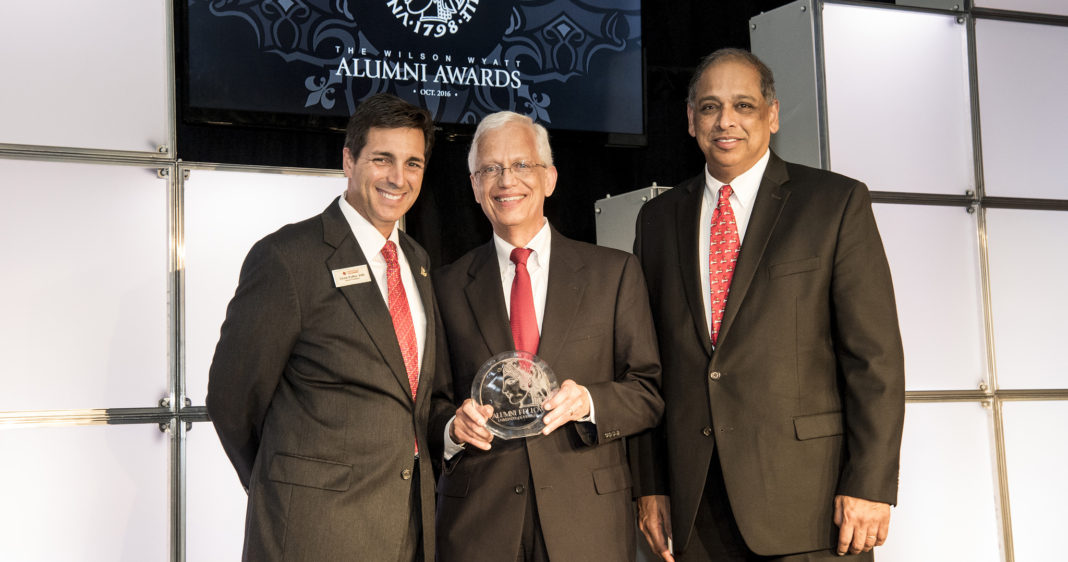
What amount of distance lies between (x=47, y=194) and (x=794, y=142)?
Result: 8.27ft

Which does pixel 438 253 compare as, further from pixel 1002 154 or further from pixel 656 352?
pixel 1002 154

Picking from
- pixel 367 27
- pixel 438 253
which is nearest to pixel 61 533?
pixel 438 253

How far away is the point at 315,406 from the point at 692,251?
1081mm

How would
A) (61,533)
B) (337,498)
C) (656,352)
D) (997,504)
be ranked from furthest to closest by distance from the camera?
(997,504), (61,533), (656,352), (337,498)

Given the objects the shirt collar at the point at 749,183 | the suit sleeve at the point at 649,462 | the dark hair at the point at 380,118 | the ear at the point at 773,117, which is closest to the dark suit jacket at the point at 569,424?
the suit sleeve at the point at 649,462

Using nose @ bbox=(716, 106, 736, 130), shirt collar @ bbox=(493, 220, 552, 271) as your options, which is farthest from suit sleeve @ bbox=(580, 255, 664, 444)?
nose @ bbox=(716, 106, 736, 130)

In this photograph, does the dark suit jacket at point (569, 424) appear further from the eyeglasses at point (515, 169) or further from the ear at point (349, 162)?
the ear at point (349, 162)

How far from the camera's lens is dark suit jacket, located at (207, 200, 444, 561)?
A: 2.25 meters

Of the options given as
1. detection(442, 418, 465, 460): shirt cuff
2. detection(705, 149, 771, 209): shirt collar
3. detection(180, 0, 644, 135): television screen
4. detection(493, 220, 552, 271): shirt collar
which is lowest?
detection(442, 418, 465, 460): shirt cuff

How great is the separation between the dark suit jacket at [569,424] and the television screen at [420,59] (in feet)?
4.72

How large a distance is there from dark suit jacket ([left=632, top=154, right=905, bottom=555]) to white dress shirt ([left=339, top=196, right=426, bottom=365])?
2.25 feet

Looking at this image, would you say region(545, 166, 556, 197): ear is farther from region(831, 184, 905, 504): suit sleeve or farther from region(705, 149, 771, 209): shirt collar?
region(831, 184, 905, 504): suit sleeve

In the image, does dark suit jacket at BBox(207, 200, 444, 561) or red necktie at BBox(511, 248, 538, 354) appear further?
red necktie at BBox(511, 248, 538, 354)

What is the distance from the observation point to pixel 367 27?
3.83 m
